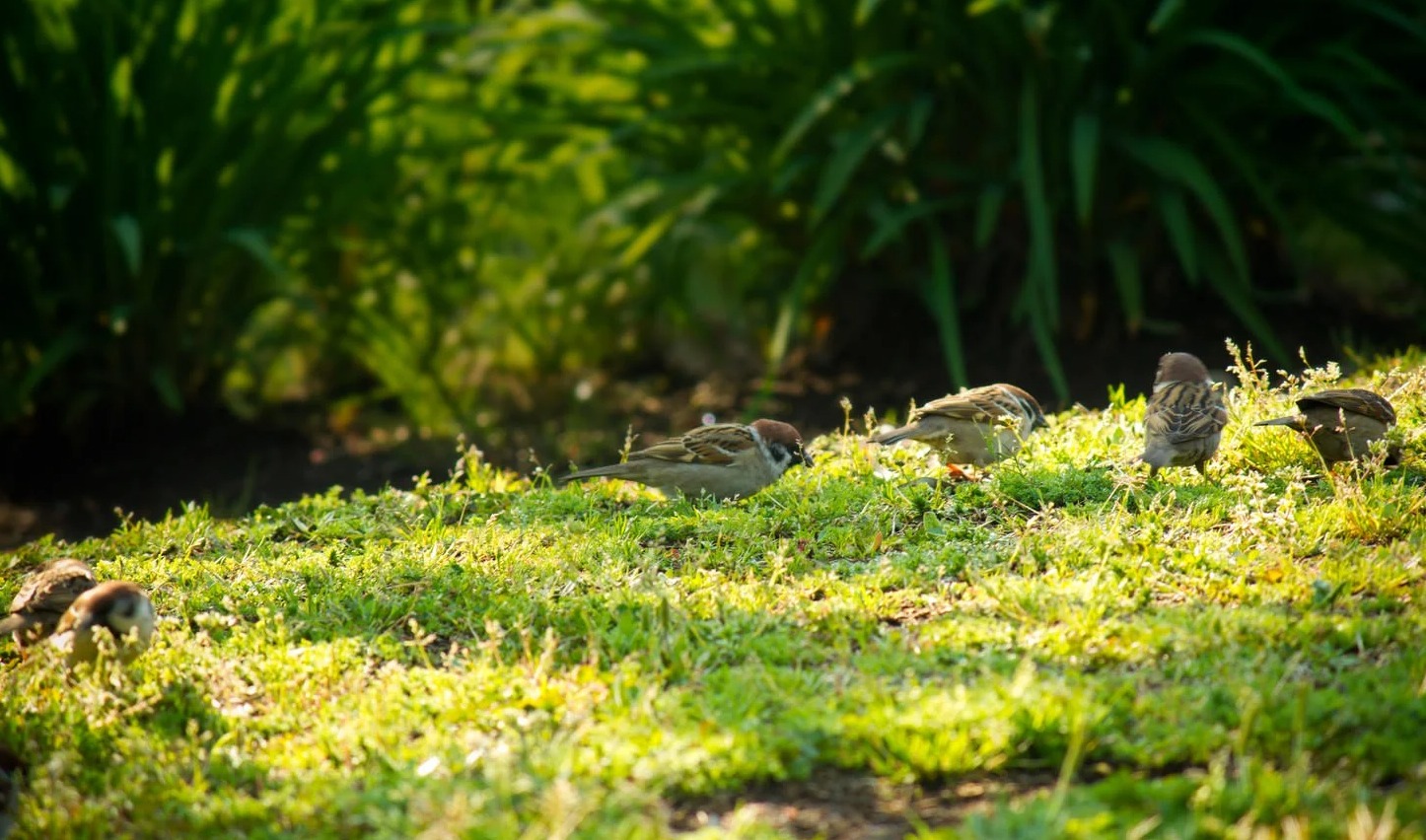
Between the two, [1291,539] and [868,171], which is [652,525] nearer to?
[1291,539]

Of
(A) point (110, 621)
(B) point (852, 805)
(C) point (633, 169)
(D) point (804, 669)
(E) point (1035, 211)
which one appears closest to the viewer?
(B) point (852, 805)

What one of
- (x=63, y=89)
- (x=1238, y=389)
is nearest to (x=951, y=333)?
(x=1238, y=389)

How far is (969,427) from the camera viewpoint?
5.74 m

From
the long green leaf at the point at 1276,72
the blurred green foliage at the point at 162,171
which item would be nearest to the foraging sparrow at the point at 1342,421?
the long green leaf at the point at 1276,72

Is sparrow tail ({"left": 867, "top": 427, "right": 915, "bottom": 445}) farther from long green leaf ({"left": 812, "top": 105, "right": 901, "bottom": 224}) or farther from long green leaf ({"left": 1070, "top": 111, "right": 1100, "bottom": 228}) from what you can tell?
long green leaf ({"left": 812, "top": 105, "right": 901, "bottom": 224})

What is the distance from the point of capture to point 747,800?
3521mm

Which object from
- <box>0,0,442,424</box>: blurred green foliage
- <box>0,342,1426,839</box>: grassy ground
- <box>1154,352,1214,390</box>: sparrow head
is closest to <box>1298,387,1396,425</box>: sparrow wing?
<box>0,342,1426,839</box>: grassy ground

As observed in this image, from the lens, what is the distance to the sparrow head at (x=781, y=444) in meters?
5.89

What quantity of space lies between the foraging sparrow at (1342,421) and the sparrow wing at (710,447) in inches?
80.4

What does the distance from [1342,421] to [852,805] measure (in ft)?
8.92

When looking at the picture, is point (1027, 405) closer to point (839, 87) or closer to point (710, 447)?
point (710, 447)

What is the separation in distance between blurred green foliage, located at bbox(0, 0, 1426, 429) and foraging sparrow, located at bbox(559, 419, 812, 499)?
1663 millimetres

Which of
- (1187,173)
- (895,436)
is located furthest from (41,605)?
(1187,173)

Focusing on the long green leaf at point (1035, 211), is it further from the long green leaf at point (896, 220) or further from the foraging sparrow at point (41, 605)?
the foraging sparrow at point (41, 605)
